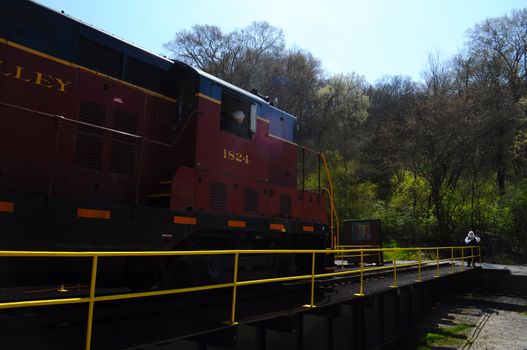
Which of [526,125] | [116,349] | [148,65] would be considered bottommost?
[116,349]

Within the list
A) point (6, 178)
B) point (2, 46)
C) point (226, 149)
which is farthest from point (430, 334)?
point (2, 46)

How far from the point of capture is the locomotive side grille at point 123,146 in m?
6.24

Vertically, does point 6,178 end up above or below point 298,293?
above

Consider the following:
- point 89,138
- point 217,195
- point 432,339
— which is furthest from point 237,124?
point 432,339

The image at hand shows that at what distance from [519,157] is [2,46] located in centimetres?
3118

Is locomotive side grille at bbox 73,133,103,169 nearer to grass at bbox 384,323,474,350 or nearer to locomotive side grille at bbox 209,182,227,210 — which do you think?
locomotive side grille at bbox 209,182,227,210

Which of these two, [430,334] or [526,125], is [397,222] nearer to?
[526,125]

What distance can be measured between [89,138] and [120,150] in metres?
0.48

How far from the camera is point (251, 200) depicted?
8023 millimetres

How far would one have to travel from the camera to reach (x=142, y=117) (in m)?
6.79

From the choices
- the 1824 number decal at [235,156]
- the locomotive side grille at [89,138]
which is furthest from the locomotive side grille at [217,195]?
the locomotive side grille at [89,138]

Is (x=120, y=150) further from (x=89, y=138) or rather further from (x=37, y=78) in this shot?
(x=37, y=78)

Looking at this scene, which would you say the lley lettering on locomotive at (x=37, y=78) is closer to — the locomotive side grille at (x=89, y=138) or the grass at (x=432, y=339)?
the locomotive side grille at (x=89, y=138)

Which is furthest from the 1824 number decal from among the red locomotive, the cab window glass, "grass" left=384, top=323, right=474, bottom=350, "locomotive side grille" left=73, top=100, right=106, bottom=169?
"grass" left=384, top=323, right=474, bottom=350
